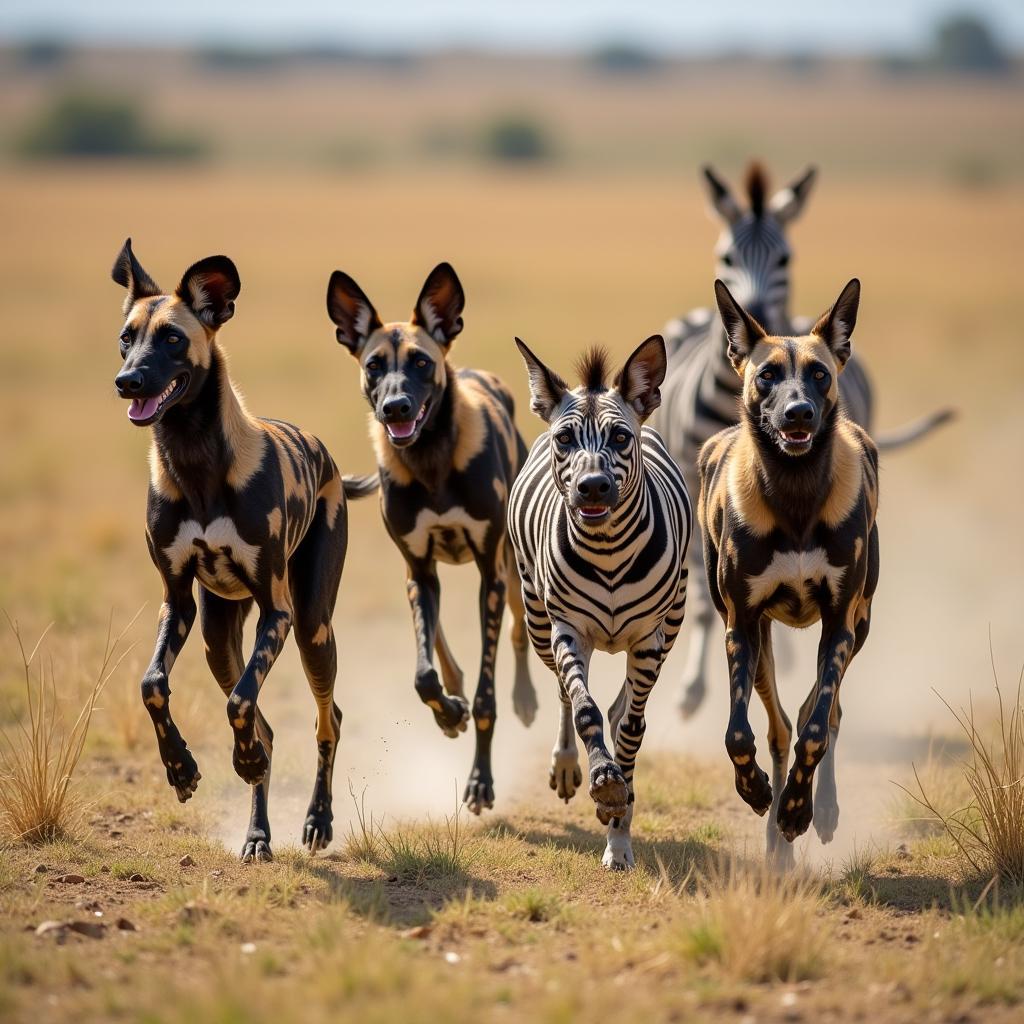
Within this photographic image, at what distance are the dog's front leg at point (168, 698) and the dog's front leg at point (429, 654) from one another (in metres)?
1.50

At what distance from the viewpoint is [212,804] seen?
8258 millimetres

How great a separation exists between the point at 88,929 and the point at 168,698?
1144 mm

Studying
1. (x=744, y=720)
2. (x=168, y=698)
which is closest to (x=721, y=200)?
(x=744, y=720)

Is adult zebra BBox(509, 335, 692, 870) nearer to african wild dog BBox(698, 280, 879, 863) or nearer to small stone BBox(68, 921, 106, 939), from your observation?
african wild dog BBox(698, 280, 879, 863)

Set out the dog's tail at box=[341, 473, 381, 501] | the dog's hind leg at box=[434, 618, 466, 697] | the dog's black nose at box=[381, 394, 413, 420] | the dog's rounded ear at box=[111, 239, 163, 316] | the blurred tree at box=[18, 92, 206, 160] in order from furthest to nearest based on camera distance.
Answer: the blurred tree at box=[18, 92, 206, 160]
the dog's hind leg at box=[434, 618, 466, 697]
the dog's tail at box=[341, 473, 381, 501]
the dog's black nose at box=[381, 394, 413, 420]
the dog's rounded ear at box=[111, 239, 163, 316]

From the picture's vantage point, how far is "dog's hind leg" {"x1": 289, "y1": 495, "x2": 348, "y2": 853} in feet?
24.5

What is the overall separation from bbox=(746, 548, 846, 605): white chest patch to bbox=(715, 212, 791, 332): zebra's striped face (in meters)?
4.61

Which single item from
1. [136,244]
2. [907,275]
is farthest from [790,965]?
[136,244]

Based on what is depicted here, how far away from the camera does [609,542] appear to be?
6.93m

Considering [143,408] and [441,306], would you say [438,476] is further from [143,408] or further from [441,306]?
[143,408]

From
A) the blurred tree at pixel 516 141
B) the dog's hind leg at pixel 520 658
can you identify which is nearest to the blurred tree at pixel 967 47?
the blurred tree at pixel 516 141

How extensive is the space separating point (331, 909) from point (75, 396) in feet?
52.5

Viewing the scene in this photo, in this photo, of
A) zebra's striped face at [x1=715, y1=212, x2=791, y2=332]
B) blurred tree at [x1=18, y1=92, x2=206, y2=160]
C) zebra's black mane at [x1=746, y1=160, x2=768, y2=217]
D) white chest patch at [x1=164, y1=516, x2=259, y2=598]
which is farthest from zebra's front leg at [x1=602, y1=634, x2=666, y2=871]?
blurred tree at [x1=18, y1=92, x2=206, y2=160]

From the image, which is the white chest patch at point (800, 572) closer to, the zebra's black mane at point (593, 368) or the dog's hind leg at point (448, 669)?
the zebra's black mane at point (593, 368)
